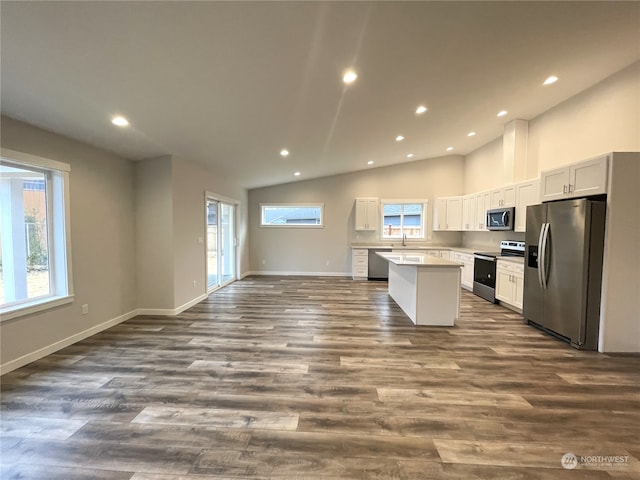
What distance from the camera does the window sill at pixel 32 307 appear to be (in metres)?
2.67

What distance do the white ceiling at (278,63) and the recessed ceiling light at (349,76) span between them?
0.07m

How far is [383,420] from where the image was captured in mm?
2002

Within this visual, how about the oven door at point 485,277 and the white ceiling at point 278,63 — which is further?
the oven door at point 485,277

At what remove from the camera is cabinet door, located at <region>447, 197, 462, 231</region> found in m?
7.17

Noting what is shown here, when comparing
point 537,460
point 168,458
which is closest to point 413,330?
point 537,460

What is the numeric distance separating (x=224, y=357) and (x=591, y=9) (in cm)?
465

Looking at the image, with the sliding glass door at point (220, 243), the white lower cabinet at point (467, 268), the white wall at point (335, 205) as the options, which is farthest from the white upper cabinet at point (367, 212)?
the sliding glass door at point (220, 243)

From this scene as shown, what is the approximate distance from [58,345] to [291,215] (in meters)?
5.93

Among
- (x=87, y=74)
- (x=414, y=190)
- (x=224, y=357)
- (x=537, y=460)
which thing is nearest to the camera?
(x=537, y=460)

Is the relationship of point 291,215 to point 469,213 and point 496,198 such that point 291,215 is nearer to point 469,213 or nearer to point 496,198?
point 469,213

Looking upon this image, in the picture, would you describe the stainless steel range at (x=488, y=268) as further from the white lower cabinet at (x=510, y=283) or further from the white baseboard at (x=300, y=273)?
the white baseboard at (x=300, y=273)

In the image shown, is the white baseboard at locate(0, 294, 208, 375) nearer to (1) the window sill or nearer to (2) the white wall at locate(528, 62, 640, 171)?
(1) the window sill

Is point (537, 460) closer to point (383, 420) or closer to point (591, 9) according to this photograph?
point (383, 420)

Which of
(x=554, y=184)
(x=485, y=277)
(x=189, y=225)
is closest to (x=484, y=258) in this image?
(x=485, y=277)
